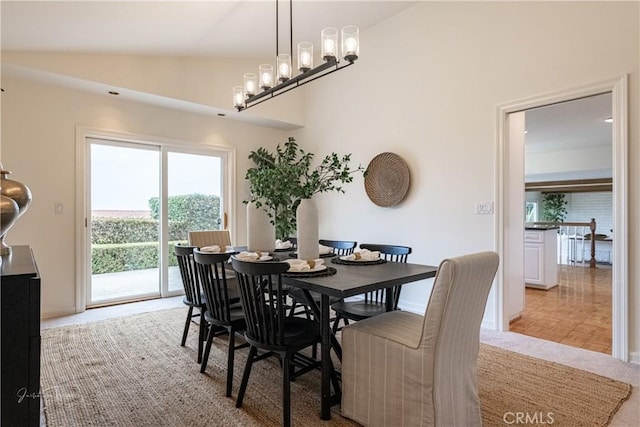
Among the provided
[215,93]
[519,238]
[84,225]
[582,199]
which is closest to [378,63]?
[215,93]

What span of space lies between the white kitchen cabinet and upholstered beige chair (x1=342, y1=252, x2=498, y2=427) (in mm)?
4034

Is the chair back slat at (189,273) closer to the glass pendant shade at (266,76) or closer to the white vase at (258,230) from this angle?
the white vase at (258,230)

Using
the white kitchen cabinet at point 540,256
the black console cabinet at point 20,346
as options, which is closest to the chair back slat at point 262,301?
the black console cabinet at point 20,346

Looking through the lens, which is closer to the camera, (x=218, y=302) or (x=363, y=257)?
(x=218, y=302)

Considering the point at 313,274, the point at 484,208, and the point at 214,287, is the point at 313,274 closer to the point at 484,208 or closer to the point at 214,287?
the point at 214,287

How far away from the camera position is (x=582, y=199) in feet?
33.5

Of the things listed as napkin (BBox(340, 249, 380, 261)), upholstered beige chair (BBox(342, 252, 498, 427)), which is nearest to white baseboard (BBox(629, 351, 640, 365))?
upholstered beige chair (BBox(342, 252, 498, 427))

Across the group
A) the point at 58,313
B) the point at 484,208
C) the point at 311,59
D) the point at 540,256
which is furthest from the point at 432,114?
the point at 58,313

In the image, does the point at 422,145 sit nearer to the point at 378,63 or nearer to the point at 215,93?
the point at 378,63

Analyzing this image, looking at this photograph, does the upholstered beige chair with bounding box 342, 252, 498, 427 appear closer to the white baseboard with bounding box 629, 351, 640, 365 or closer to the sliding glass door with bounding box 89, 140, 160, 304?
the white baseboard with bounding box 629, 351, 640, 365

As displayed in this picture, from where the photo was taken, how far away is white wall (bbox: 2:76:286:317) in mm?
3580

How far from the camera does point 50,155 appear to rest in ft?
12.4

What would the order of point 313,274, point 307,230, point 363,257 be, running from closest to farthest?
point 313,274
point 307,230
point 363,257

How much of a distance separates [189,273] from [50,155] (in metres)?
2.47
